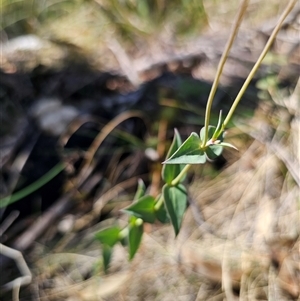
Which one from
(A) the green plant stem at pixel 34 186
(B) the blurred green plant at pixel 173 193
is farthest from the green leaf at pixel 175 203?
(A) the green plant stem at pixel 34 186

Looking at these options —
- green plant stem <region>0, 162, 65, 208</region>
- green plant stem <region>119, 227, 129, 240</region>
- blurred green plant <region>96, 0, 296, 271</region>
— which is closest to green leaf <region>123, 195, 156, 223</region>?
blurred green plant <region>96, 0, 296, 271</region>

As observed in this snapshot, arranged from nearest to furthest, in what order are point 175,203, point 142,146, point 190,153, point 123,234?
1. point 190,153
2. point 175,203
3. point 123,234
4. point 142,146

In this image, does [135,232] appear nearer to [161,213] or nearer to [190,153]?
[161,213]

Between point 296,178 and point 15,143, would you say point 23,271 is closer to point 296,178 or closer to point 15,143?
point 15,143

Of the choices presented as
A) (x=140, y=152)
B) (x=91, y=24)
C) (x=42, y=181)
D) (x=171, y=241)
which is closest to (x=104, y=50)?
(x=91, y=24)

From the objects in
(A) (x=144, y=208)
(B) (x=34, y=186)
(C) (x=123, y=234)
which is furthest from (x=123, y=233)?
(B) (x=34, y=186)

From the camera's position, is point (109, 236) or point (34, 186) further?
point (34, 186)

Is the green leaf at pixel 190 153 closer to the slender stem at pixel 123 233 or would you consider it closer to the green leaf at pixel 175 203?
the green leaf at pixel 175 203

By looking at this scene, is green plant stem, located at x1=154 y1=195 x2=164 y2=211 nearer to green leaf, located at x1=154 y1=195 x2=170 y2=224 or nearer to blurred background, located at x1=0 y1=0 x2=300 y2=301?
green leaf, located at x1=154 y1=195 x2=170 y2=224
